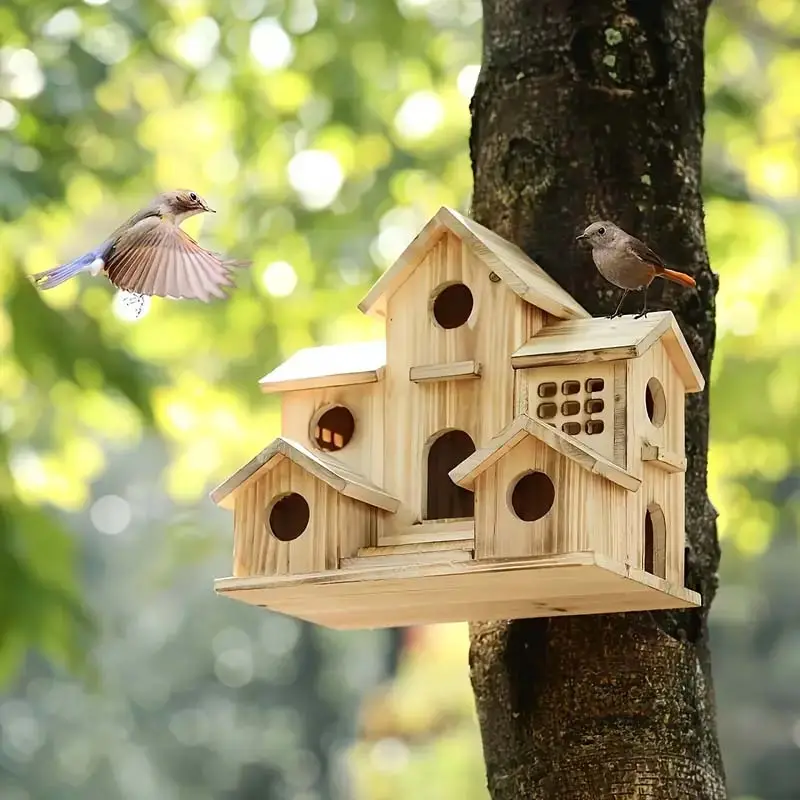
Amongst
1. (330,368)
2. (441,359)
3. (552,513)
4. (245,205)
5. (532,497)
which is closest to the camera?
(552,513)

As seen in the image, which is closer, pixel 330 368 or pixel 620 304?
pixel 620 304

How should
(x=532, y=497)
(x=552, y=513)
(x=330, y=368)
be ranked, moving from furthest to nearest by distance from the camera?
(x=330, y=368) → (x=532, y=497) → (x=552, y=513)

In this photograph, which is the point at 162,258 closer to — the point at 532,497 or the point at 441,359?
the point at 441,359

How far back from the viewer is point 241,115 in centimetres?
410

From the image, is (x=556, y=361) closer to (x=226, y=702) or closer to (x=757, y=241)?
(x=757, y=241)

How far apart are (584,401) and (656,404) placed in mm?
143

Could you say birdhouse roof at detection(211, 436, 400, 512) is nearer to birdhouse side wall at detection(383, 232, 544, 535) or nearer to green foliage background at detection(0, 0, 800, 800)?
birdhouse side wall at detection(383, 232, 544, 535)

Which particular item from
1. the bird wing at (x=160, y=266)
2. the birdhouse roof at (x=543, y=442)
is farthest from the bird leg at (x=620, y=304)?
the bird wing at (x=160, y=266)

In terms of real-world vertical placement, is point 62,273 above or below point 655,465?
above

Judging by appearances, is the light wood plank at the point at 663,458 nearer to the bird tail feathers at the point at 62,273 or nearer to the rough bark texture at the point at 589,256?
the rough bark texture at the point at 589,256

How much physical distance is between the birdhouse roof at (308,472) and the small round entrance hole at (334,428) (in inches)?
4.0

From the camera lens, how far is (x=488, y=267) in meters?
1.71

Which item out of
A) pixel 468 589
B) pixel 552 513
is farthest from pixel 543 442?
pixel 468 589

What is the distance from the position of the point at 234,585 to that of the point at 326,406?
0.96 feet
